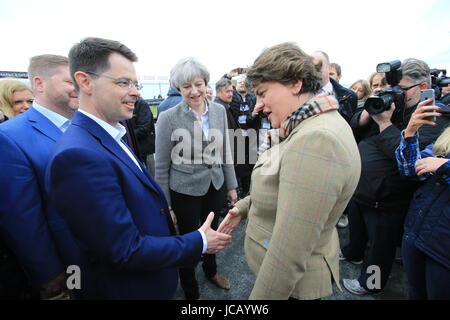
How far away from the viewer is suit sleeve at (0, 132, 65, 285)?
47.8 inches

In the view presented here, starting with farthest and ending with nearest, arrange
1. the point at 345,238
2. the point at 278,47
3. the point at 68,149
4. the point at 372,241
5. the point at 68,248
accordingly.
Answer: the point at 345,238 → the point at 372,241 → the point at 68,248 → the point at 278,47 → the point at 68,149

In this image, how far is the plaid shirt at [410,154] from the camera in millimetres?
1617

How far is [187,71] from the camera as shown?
205 centimetres

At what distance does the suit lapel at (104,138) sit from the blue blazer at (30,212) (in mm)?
478

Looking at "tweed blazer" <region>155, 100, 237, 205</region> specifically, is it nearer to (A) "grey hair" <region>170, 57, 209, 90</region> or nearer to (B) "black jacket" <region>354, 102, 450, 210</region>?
(A) "grey hair" <region>170, 57, 209, 90</region>

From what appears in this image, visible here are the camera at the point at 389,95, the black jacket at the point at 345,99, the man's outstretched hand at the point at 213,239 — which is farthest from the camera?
the black jacket at the point at 345,99

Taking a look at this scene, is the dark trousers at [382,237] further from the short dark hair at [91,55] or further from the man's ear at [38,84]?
the man's ear at [38,84]

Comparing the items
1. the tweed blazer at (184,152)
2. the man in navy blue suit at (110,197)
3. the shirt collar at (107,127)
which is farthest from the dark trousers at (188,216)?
the shirt collar at (107,127)

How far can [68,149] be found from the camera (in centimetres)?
91

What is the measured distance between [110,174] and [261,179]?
2.36ft

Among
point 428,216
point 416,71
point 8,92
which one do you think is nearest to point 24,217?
point 8,92

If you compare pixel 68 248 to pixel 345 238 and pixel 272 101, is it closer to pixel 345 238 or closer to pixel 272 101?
pixel 272 101

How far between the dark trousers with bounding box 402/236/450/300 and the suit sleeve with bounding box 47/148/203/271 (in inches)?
69.5
